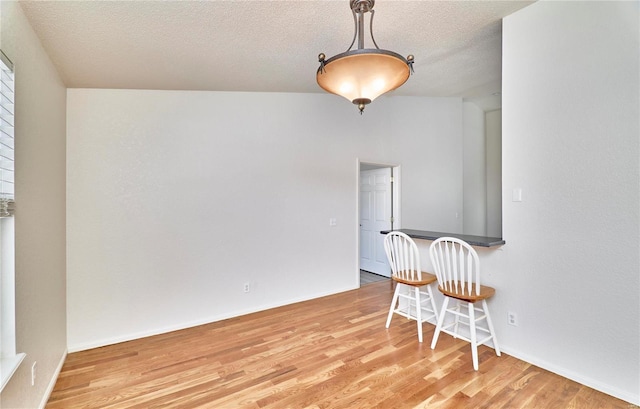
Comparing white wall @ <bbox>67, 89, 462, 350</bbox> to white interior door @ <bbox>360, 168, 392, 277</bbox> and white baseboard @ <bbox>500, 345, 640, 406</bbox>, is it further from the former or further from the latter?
white baseboard @ <bbox>500, 345, 640, 406</bbox>

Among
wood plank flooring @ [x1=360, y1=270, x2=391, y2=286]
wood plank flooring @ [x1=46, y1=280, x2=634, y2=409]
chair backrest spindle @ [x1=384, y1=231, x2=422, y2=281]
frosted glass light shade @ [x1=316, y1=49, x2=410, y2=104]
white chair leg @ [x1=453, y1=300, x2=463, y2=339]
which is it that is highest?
frosted glass light shade @ [x1=316, y1=49, x2=410, y2=104]

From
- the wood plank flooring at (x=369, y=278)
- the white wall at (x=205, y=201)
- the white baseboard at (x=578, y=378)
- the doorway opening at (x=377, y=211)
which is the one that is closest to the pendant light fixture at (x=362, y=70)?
the white wall at (x=205, y=201)

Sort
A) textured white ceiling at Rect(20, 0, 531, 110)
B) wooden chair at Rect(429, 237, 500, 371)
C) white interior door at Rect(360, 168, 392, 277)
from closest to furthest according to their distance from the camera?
textured white ceiling at Rect(20, 0, 531, 110) → wooden chair at Rect(429, 237, 500, 371) → white interior door at Rect(360, 168, 392, 277)

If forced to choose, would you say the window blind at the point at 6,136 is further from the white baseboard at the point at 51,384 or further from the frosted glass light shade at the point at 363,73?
the frosted glass light shade at the point at 363,73

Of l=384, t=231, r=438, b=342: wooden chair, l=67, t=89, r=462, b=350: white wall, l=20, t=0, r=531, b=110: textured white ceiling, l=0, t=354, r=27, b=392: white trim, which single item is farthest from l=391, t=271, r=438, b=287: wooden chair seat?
l=0, t=354, r=27, b=392: white trim

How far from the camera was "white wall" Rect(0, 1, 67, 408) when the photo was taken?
1.54 m


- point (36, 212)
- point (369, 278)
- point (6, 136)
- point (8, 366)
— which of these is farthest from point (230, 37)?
point (369, 278)

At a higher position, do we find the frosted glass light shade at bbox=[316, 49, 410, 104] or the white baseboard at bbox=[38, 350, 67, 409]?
the frosted glass light shade at bbox=[316, 49, 410, 104]

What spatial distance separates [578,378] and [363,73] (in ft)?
8.49

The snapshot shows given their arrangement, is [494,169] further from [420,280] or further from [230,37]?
[230,37]

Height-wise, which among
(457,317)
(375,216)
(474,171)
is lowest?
(457,317)

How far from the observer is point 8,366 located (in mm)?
1361

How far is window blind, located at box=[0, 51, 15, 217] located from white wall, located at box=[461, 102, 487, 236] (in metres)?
5.72

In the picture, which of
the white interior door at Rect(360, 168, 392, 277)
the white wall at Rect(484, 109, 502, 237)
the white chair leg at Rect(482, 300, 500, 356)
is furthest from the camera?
the white wall at Rect(484, 109, 502, 237)
